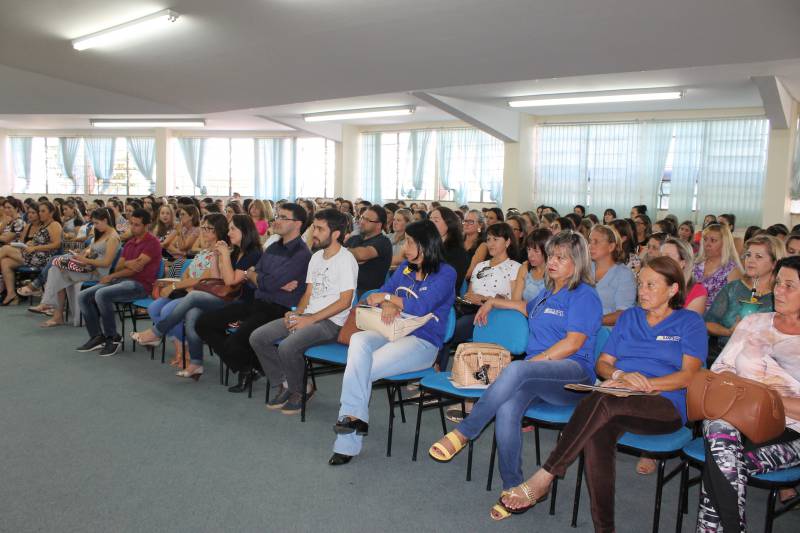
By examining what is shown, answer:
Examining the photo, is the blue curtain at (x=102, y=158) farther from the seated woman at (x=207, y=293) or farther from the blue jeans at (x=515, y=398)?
the blue jeans at (x=515, y=398)

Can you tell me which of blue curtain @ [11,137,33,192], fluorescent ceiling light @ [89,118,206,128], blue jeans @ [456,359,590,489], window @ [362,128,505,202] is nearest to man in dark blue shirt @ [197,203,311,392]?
blue jeans @ [456,359,590,489]

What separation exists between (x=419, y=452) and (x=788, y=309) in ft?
6.55

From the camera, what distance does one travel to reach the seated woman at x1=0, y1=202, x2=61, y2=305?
764cm

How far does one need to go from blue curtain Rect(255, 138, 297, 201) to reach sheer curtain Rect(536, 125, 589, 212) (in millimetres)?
6993

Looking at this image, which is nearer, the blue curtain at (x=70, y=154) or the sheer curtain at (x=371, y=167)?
the sheer curtain at (x=371, y=167)

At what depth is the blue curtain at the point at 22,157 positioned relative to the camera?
19.0m

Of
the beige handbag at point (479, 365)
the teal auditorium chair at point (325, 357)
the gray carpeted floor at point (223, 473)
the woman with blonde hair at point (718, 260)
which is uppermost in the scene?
the woman with blonde hair at point (718, 260)

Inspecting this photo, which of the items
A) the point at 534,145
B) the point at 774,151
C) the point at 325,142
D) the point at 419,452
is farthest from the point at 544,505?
the point at 325,142

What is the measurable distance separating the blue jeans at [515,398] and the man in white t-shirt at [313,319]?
1.45 meters

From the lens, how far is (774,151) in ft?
33.0

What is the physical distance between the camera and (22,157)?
19.1 m

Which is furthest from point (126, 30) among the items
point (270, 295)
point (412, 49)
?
point (270, 295)

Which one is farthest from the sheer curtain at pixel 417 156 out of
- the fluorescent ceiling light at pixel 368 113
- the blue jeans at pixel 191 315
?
the blue jeans at pixel 191 315

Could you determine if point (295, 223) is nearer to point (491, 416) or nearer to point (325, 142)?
point (491, 416)
